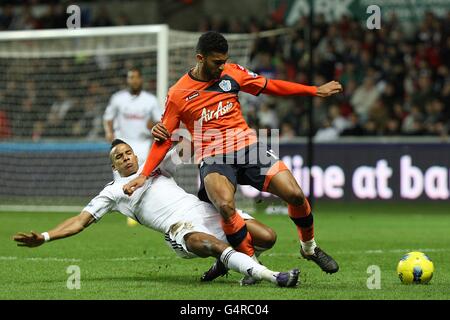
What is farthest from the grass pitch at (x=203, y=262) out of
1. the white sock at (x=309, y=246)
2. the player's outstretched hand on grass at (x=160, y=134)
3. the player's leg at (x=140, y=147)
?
the player's outstretched hand on grass at (x=160, y=134)

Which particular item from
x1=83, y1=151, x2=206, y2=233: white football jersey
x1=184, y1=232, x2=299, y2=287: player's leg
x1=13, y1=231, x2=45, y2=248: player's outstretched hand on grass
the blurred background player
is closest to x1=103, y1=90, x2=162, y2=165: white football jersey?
the blurred background player

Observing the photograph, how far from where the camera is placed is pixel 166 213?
884 centimetres

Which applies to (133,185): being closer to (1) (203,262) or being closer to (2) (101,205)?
(2) (101,205)

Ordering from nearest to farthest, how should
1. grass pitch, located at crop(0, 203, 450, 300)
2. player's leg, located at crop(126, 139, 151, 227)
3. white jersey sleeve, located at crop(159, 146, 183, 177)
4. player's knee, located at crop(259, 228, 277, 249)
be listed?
grass pitch, located at crop(0, 203, 450, 300), player's knee, located at crop(259, 228, 277, 249), white jersey sleeve, located at crop(159, 146, 183, 177), player's leg, located at crop(126, 139, 151, 227)

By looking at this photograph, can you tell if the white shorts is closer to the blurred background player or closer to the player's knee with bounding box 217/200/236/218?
the player's knee with bounding box 217/200/236/218

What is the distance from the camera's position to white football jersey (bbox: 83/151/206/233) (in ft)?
28.9

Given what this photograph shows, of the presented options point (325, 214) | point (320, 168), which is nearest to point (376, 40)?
point (320, 168)

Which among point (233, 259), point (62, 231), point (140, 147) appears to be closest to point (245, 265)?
point (233, 259)

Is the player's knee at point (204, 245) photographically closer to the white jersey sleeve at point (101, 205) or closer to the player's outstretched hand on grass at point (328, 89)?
the white jersey sleeve at point (101, 205)

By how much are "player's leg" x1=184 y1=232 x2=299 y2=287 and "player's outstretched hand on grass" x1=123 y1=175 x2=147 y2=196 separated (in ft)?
1.90

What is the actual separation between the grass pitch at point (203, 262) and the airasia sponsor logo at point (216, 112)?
1.40 meters

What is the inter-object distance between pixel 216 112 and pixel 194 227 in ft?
3.42

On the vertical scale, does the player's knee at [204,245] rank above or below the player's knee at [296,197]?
below

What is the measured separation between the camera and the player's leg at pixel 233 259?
25.8ft
